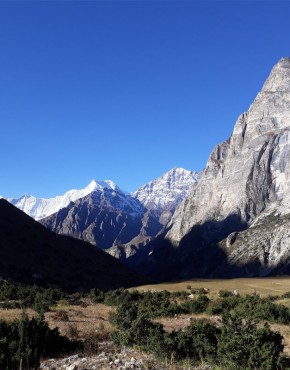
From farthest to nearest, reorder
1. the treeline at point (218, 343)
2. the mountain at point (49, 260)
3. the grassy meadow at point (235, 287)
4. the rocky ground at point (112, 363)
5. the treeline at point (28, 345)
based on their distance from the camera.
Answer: the mountain at point (49, 260)
the grassy meadow at point (235, 287)
the treeline at point (28, 345)
the rocky ground at point (112, 363)
the treeline at point (218, 343)

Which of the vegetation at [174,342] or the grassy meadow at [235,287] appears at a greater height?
the vegetation at [174,342]

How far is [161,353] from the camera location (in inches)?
619

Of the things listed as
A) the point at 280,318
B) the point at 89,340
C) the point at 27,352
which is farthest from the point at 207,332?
the point at 280,318

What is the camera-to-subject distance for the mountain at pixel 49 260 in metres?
100

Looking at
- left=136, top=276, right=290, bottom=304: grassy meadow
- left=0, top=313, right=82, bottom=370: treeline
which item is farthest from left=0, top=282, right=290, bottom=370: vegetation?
left=136, top=276, right=290, bottom=304: grassy meadow

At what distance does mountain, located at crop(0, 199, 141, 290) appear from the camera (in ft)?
329

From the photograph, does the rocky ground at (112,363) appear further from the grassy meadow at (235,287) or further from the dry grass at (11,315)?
the grassy meadow at (235,287)

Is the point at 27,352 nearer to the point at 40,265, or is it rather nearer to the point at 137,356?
the point at 137,356

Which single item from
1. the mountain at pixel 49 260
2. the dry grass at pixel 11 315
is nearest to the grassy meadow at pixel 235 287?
the mountain at pixel 49 260

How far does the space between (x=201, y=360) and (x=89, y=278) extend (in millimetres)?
93731

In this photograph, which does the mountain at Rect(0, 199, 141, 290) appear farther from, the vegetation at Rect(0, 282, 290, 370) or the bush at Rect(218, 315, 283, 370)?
the bush at Rect(218, 315, 283, 370)

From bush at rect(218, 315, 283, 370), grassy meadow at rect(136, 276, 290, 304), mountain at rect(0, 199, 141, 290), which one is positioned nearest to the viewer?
bush at rect(218, 315, 283, 370)

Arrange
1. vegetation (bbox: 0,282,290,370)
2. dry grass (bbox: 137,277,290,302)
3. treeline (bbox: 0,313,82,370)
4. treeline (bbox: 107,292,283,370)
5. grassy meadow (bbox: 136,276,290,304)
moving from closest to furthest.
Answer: treeline (bbox: 107,292,283,370) < vegetation (bbox: 0,282,290,370) < treeline (bbox: 0,313,82,370) < grassy meadow (bbox: 136,276,290,304) < dry grass (bbox: 137,277,290,302)

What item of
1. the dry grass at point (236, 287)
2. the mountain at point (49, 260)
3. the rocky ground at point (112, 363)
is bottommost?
the dry grass at point (236, 287)
